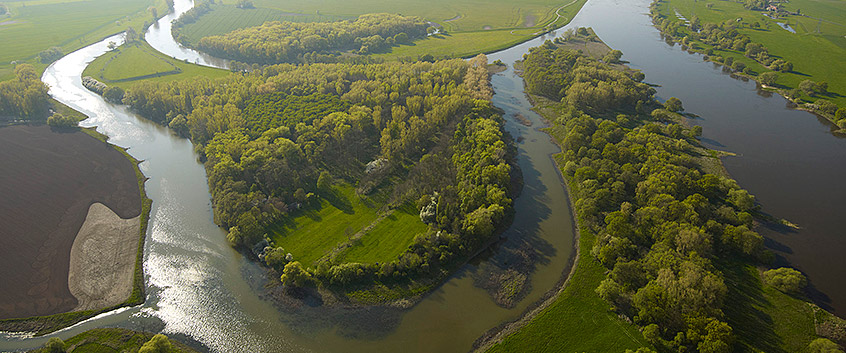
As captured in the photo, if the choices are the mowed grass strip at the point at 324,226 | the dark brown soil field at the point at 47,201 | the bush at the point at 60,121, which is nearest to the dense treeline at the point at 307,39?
the bush at the point at 60,121

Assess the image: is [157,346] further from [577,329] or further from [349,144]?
[349,144]

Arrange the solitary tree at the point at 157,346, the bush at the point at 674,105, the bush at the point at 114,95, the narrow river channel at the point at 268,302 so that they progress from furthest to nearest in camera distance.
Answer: the bush at the point at 114,95 < the bush at the point at 674,105 < the narrow river channel at the point at 268,302 < the solitary tree at the point at 157,346

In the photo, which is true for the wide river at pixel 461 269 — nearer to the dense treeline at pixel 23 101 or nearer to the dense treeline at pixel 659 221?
the dense treeline at pixel 659 221

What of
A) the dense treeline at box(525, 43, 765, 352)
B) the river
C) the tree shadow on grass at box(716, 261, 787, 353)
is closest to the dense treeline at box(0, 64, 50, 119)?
the dense treeline at box(525, 43, 765, 352)

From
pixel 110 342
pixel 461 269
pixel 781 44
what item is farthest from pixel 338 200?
pixel 781 44

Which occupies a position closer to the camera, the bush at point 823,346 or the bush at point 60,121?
the bush at point 823,346

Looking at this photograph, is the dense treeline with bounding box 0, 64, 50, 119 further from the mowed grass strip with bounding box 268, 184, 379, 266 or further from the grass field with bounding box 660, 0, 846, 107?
the grass field with bounding box 660, 0, 846, 107

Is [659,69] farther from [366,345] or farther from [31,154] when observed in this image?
[31,154]
